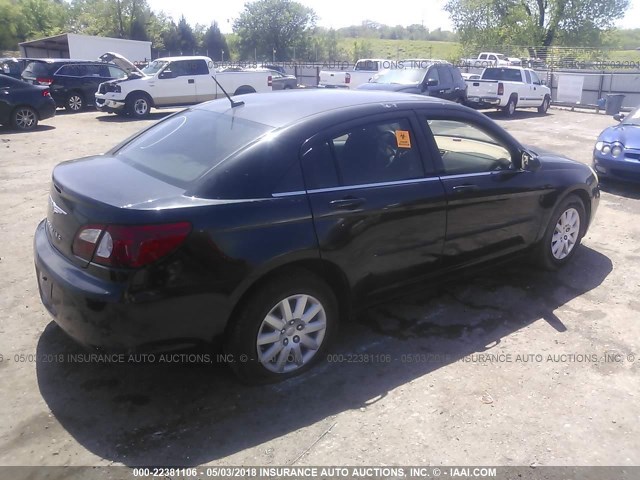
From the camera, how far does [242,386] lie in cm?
342

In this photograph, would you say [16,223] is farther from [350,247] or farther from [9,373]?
[350,247]

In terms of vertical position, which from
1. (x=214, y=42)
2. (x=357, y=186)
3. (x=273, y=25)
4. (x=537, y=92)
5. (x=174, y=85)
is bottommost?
(x=357, y=186)

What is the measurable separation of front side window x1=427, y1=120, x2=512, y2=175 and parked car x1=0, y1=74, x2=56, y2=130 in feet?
41.8

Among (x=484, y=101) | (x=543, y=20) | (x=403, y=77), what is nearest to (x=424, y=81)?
(x=403, y=77)

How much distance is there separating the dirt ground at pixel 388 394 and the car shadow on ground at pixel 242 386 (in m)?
0.01

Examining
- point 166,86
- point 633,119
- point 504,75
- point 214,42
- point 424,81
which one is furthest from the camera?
point 214,42

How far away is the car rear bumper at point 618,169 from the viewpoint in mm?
8148

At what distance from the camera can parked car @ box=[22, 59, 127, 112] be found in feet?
58.2

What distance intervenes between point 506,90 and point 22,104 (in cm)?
1476

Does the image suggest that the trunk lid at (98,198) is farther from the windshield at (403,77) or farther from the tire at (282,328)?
the windshield at (403,77)

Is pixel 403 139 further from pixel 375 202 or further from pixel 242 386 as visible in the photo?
pixel 242 386

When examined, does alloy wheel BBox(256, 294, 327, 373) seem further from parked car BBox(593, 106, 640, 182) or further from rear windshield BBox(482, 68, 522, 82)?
rear windshield BBox(482, 68, 522, 82)

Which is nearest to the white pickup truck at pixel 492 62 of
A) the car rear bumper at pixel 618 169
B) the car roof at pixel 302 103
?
the car rear bumper at pixel 618 169

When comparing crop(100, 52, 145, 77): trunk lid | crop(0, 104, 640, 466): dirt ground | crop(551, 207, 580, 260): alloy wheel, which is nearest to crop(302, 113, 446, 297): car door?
crop(0, 104, 640, 466): dirt ground
